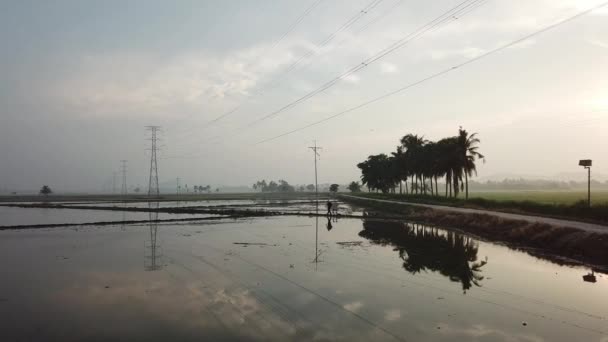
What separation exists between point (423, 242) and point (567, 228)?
9.62 metres

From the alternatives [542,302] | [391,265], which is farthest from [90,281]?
[542,302]

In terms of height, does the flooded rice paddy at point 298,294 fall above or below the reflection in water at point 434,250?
above

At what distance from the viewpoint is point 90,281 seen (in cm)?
1928

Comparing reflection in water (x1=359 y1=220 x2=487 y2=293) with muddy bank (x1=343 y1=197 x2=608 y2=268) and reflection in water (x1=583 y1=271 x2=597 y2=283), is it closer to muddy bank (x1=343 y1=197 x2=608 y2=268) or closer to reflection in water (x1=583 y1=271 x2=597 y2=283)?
muddy bank (x1=343 y1=197 x2=608 y2=268)

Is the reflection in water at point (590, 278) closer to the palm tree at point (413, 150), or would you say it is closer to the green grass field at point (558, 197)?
the green grass field at point (558, 197)

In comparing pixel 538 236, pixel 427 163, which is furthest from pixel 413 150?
pixel 538 236

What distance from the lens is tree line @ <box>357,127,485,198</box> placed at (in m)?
72.1

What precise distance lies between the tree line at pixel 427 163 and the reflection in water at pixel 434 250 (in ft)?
119

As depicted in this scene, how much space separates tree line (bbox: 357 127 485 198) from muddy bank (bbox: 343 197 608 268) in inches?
1229

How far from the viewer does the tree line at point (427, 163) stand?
72.1 m

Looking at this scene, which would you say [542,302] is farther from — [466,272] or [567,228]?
[567,228]

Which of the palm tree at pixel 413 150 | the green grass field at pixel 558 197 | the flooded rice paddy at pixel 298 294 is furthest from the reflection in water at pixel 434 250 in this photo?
the palm tree at pixel 413 150

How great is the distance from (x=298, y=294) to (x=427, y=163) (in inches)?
3055

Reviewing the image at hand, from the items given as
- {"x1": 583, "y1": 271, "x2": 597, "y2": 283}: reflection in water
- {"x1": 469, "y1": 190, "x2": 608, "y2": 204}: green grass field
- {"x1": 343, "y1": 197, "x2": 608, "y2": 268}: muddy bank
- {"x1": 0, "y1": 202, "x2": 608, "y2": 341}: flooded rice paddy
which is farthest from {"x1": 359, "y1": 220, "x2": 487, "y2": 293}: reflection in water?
A: {"x1": 469, "y1": 190, "x2": 608, "y2": 204}: green grass field
